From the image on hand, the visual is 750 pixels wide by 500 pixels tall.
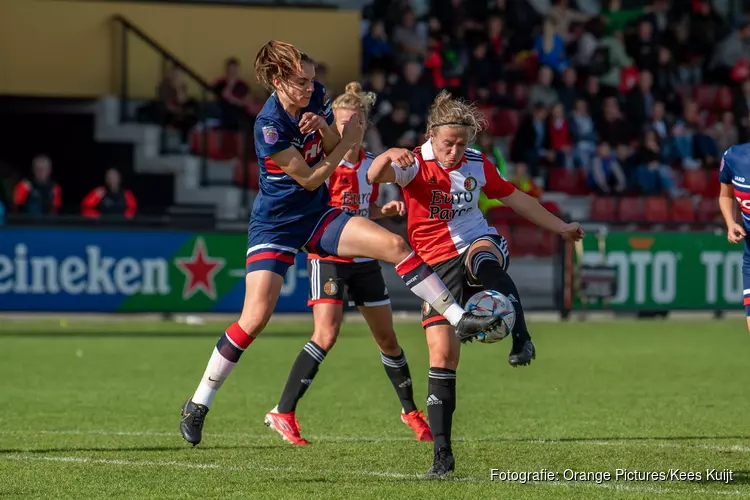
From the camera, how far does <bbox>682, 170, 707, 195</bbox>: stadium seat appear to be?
2375cm

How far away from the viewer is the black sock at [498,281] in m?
7.16

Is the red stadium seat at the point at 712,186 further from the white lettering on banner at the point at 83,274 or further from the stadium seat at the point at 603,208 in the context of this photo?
the white lettering on banner at the point at 83,274

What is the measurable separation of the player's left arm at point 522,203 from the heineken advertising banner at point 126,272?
10.1 metres

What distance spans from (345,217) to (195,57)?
16118 mm

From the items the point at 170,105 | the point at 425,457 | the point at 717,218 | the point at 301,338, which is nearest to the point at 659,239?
the point at 717,218

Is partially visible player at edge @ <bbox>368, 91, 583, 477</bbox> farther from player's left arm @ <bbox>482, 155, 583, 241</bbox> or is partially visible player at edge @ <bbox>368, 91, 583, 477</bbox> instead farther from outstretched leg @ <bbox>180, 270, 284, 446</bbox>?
outstretched leg @ <bbox>180, 270, 284, 446</bbox>

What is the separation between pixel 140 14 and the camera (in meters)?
22.7

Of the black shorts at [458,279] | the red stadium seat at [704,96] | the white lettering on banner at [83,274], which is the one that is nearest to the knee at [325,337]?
the black shorts at [458,279]

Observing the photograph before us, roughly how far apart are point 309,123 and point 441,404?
166 centimetres

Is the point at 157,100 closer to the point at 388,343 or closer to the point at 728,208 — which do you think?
the point at 388,343

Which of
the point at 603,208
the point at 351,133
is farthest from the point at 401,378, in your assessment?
the point at 603,208

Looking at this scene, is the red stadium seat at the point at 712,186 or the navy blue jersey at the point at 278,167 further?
the red stadium seat at the point at 712,186

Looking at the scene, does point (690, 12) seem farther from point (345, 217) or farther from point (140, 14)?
point (345, 217)

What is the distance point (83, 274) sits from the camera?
1764 centimetres
